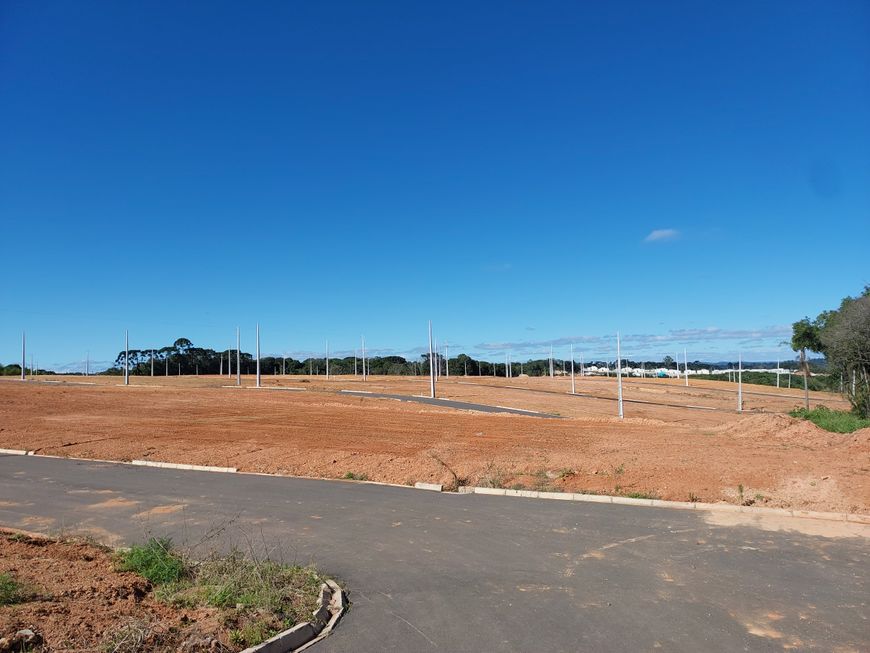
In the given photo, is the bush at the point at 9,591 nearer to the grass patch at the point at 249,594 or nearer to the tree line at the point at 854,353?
the grass patch at the point at 249,594

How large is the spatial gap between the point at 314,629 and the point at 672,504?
8253 mm

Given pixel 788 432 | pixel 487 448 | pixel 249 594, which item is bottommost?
pixel 487 448

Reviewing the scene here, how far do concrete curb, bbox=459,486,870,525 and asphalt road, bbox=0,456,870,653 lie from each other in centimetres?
48

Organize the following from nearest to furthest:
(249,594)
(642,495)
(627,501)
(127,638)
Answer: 1. (127,638)
2. (249,594)
3. (627,501)
4. (642,495)

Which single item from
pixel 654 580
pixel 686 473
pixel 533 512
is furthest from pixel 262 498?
pixel 686 473

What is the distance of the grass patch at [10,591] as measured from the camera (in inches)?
221

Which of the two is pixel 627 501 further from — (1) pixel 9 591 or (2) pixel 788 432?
(2) pixel 788 432

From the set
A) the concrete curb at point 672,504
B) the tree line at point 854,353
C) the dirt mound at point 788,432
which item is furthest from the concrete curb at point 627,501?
the tree line at point 854,353

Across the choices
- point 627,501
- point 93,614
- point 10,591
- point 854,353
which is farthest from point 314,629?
point 854,353

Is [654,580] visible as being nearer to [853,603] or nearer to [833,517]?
[853,603]

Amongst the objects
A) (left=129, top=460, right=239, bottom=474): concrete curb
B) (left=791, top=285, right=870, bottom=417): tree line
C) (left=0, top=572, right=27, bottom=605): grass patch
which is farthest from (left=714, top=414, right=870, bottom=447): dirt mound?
(left=0, top=572, right=27, bottom=605): grass patch

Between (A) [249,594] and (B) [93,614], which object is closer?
(B) [93,614]

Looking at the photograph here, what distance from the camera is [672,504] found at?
38.3 ft

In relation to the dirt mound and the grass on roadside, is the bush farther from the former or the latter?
the dirt mound
